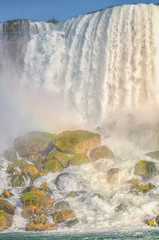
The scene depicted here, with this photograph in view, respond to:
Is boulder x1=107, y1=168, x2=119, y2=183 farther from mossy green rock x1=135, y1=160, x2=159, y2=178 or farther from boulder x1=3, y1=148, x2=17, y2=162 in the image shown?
boulder x1=3, y1=148, x2=17, y2=162

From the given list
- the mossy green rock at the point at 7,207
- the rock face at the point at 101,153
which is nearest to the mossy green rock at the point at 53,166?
the rock face at the point at 101,153

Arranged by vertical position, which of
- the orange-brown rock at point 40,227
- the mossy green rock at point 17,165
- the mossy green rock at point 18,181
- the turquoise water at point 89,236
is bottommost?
the turquoise water at point 89,236

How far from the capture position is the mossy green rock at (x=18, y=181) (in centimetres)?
1878

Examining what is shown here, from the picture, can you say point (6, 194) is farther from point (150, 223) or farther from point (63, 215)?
point (150, 223)

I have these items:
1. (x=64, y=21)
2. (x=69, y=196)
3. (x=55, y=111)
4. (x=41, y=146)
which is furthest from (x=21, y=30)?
(x=69, y=196)

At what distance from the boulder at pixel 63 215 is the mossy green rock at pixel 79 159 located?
6.39 metres

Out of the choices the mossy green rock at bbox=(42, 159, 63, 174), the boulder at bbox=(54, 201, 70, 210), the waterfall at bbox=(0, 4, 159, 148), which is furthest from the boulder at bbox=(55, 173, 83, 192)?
the waterfall at bbox=(0, 4, 159, 148)

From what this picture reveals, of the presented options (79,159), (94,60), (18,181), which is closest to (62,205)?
(18,181)

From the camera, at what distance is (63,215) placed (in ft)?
45.4

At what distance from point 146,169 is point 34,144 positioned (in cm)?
801

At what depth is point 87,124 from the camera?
84.4 feet

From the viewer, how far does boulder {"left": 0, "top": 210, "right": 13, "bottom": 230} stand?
1383 centimetres

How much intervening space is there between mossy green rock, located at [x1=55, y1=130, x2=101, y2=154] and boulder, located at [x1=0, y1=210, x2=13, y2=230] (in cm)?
767

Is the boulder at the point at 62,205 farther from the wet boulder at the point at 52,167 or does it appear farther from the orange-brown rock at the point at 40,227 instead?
the wet boulder at the point at 52,167
